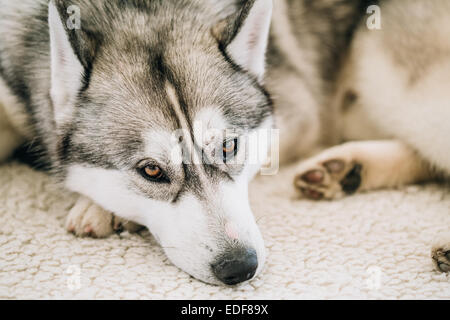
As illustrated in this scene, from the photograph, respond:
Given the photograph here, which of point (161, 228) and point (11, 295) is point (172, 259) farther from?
point (11, 295)

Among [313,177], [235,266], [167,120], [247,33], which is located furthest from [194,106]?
[313,177]

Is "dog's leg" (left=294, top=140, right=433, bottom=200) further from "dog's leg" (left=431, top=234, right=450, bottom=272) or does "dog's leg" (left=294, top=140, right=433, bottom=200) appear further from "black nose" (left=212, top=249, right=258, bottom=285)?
"black nose" (left=212, top=249, right=258, bottom=285)

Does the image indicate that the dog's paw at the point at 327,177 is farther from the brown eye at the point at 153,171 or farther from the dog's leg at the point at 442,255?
the brown eye at the point at 153,171

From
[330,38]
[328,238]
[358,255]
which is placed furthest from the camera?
[330,38]

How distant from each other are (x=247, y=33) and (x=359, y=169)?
2.53 ft

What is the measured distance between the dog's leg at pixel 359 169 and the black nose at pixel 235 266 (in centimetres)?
66

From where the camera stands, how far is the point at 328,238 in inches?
64.1

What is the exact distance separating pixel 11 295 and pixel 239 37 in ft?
3.50

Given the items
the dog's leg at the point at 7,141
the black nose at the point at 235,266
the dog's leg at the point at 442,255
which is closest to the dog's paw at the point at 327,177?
the dog's leg at the point at 442,255

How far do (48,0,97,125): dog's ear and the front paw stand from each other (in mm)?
324

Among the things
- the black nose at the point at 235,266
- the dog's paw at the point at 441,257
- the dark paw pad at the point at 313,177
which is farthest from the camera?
the dark paw pad at the point at 313,177

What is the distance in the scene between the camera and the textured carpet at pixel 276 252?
1328mm

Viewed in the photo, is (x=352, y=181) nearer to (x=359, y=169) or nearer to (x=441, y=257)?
A: (x=359, y=169)
